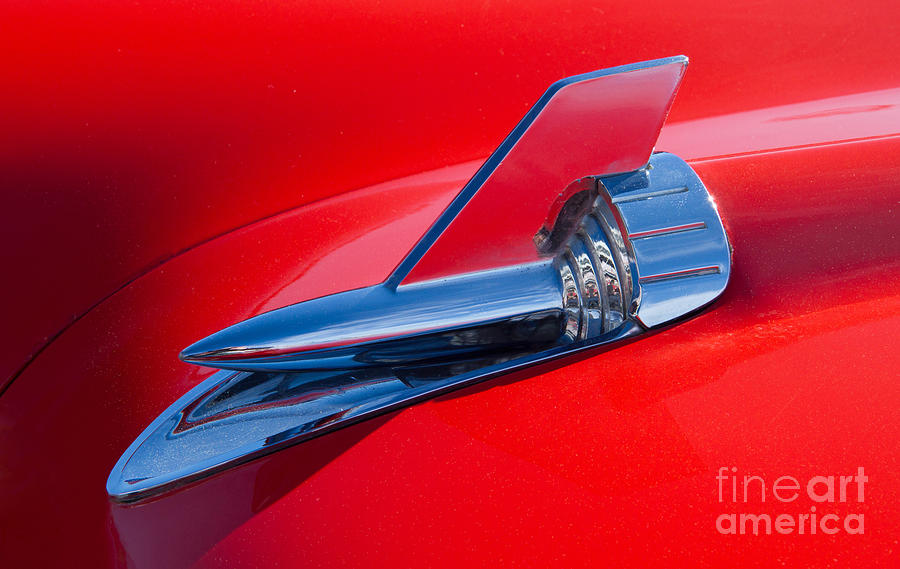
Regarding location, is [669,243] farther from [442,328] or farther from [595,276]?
[442,328]

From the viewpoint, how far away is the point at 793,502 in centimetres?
51

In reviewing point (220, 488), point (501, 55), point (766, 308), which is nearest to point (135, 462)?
point (220, 488)

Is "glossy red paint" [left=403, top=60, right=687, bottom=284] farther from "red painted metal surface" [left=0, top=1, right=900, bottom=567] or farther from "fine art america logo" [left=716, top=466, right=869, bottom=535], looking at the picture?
"fine art america logo" [left=716, top=466, right=869, bottom=535]

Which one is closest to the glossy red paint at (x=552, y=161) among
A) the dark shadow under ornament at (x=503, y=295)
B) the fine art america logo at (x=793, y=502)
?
the dark shadow under ornament at (x=503, y=295)

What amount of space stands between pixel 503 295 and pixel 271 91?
0.41 m

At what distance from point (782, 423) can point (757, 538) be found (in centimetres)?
8

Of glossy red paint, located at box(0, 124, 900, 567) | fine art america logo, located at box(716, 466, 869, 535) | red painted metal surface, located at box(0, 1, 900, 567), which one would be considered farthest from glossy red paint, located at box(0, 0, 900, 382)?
fine art america logo, located at box(716, 466, 869, 535)

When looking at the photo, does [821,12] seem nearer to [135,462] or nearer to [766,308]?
[766,308]

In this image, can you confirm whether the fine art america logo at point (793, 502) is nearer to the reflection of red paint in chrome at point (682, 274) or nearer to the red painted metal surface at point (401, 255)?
the red painted metal surface at point (401, 255)

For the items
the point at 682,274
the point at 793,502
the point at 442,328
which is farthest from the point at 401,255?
the point at 793,502

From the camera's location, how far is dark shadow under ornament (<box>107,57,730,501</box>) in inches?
21.9

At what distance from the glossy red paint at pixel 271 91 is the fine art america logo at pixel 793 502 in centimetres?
42

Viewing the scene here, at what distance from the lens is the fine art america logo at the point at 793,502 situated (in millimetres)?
504

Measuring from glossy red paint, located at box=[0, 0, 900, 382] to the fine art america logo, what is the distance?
42cm
